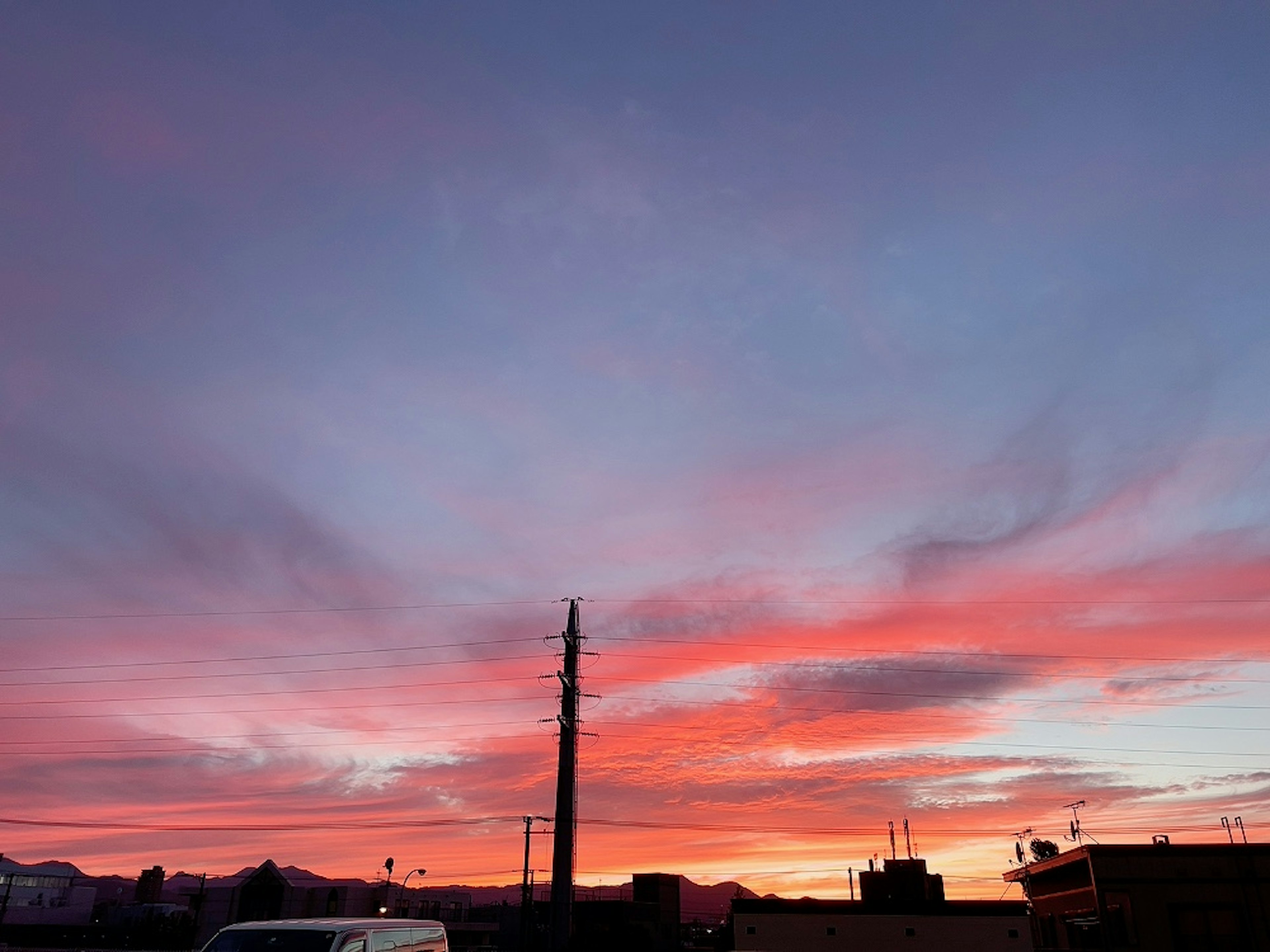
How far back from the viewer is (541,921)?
105 metres

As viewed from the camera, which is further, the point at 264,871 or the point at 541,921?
the point at 541,921

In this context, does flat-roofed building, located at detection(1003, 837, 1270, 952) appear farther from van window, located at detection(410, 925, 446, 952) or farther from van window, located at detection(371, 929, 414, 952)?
van window, located at detection(371, 929, 414, 952)

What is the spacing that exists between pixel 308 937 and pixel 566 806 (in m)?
37.8

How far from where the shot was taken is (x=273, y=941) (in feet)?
53.5

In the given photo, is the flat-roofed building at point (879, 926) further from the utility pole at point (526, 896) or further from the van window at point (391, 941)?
the van window at point (391, 941)

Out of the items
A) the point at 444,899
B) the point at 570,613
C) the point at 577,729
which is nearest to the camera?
the point at 577,729

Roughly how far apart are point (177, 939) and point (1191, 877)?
345 feet

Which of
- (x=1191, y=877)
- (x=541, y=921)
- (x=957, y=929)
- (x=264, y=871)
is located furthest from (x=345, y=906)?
(x=1191, y=877)

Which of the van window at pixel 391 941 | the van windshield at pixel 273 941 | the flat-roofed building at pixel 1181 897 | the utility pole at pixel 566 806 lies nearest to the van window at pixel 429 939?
the van window at pixel 391 941

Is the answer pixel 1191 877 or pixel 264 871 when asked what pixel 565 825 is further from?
pixel 264 871

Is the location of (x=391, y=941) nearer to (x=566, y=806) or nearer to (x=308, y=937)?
(x=308, y=937)

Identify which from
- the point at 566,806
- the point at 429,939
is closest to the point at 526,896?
the point at 566,806

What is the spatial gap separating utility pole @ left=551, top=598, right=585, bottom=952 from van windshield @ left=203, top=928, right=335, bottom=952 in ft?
112

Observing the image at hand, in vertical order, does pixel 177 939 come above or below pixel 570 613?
below
